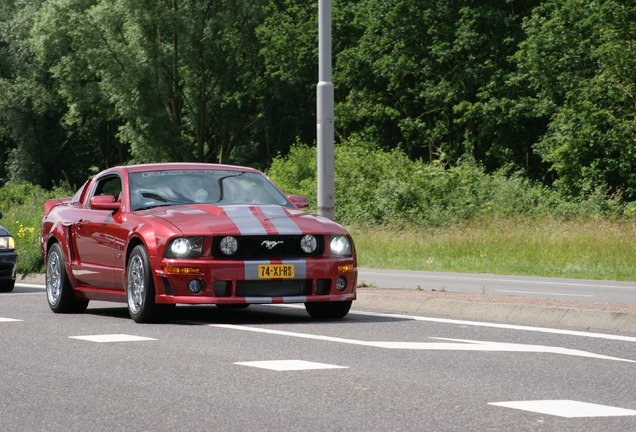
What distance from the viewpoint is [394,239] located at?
106 feet

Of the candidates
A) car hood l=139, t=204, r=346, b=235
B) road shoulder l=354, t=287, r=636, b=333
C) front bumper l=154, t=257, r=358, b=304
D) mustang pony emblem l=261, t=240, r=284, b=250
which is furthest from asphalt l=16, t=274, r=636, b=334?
mustang pony emblem l=261, t=240, r=284, b=250

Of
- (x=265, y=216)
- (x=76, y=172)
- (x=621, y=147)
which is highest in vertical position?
(x=265, y=216)

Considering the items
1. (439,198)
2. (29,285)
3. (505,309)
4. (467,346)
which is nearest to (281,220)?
(505,309)

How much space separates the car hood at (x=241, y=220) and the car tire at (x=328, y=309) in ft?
2.70

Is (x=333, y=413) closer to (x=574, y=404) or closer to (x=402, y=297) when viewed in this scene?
(x=574, y=404)

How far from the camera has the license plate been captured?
1125 centimetres

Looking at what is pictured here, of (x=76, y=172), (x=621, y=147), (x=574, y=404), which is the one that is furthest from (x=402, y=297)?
(x=76, y=172)

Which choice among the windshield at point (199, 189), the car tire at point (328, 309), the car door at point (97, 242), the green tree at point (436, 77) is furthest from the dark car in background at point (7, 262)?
the green tree at point (436, 77)

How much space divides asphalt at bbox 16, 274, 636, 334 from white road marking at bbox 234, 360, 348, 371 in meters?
3.50

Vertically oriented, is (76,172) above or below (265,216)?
below

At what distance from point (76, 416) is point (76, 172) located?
74494mm

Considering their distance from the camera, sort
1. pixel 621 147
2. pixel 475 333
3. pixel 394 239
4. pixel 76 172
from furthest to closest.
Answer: pixel 76 172, pixel 621 147, pixel 394 239, pixel 475 333

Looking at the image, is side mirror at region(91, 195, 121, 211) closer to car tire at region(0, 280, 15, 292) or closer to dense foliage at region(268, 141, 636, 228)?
car tire at region(0, 280, 15, 292)

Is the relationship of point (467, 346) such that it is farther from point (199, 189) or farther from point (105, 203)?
point (105, 203)
